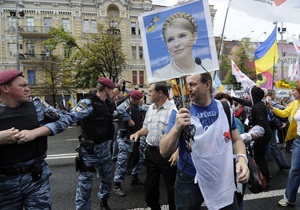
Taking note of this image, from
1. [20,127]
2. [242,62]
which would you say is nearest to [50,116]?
[20,127]

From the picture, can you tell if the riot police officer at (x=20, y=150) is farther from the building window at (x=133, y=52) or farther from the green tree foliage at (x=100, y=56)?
the building window at (x=133, y=52)

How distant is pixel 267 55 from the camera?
7379 millimetres

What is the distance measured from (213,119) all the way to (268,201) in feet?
9.28

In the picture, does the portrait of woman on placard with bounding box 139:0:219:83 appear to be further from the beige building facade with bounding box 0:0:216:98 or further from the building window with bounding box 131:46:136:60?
the building window with bounding box 131:46:136:60

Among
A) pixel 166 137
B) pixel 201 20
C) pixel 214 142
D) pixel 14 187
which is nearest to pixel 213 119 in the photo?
pixel 214 142

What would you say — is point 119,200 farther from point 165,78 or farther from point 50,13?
point 50,13

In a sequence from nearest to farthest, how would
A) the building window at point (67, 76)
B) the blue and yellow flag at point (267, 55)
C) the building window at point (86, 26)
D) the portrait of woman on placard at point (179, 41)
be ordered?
the portrait of woman on placard at point (179, 41)
the blue and yellow flag at point (267, 55)
the building window at point (67, 76)
the building window at point (86, 26)

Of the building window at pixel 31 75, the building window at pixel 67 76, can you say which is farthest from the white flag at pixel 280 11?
the building window at pixel 31 75

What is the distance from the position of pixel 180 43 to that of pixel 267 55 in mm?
6292

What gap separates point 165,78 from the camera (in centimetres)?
211

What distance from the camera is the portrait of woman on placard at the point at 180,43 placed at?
2.07m

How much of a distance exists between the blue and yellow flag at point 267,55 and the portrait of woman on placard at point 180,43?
604 cm

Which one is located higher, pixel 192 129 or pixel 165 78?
pixel 165 78

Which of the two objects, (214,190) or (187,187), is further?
(187,187)
